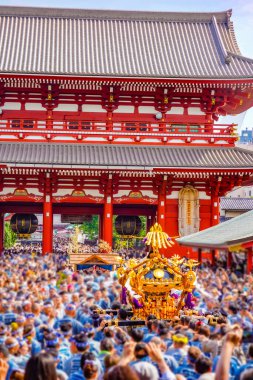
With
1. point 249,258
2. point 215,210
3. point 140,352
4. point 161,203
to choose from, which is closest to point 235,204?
point 215,210

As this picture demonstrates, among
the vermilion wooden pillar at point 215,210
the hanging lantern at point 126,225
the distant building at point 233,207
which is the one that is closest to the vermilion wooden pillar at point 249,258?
the vermilion wooden pillar at point 215,210

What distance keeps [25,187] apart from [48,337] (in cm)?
2186

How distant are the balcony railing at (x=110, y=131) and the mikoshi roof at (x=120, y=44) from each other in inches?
100

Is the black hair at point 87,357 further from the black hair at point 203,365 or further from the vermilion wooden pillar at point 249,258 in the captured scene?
the vermilion wooden pillar at point 249,258

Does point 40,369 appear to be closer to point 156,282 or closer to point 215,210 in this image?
point 156,282

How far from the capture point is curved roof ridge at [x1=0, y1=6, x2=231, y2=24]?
38.1 metres

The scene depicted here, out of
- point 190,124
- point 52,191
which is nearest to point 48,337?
point 52,191

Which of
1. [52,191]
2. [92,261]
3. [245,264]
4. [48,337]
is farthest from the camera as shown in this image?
[52,191]

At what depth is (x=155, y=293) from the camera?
16.1 meters

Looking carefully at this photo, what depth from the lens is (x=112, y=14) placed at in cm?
3850

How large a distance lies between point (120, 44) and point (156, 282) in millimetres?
23107

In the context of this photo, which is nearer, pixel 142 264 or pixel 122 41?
pixel 142 264

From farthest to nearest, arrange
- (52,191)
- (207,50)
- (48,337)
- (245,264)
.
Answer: (207,50) < (52,191) < (245,264) < (48,337)

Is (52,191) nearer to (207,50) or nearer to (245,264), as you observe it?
(207,50)
